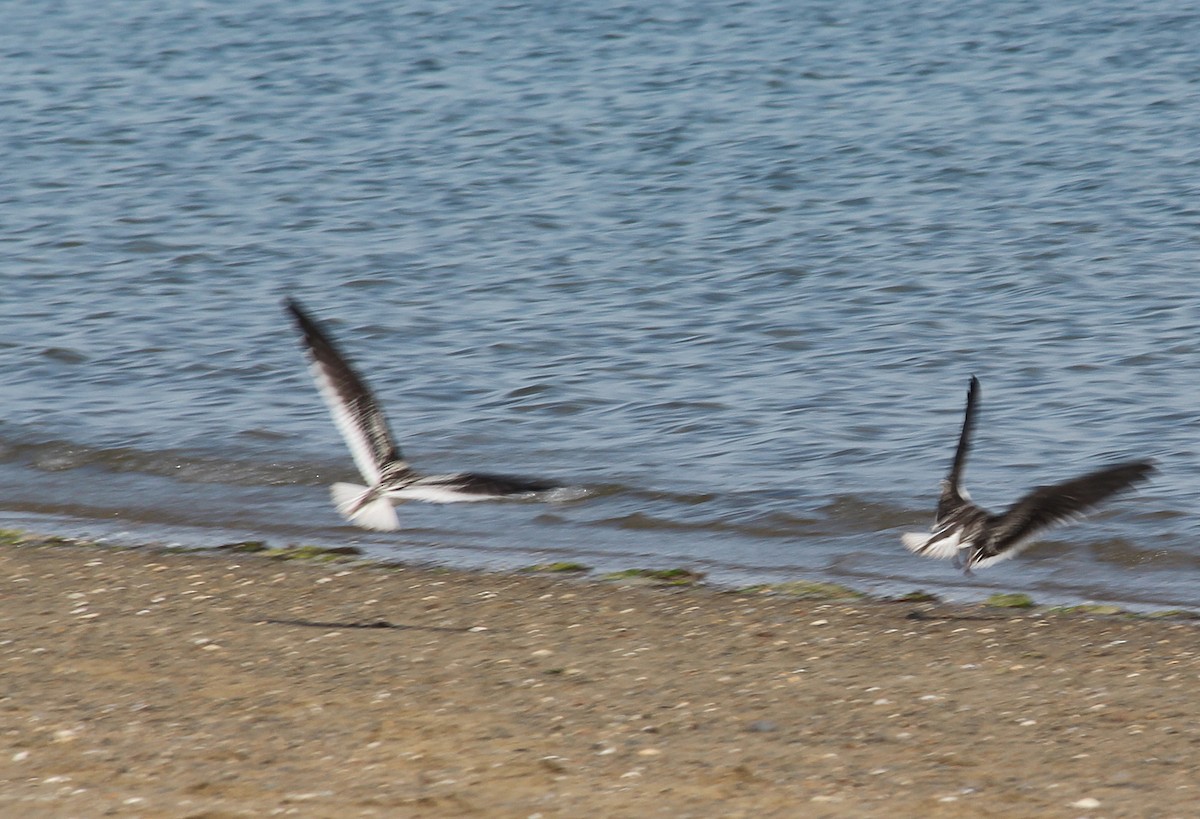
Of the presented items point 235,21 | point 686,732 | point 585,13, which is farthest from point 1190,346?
point 235,21

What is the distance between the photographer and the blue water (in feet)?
30.6

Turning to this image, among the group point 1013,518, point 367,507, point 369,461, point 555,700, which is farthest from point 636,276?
point 555,700

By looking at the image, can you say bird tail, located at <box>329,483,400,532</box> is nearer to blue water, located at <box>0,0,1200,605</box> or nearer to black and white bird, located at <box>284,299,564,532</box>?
black and white bird, located at <box>284,299,564,532</box>

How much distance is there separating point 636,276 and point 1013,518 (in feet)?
26.8

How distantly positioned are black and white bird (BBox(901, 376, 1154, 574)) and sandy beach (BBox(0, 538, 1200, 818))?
0.37 m

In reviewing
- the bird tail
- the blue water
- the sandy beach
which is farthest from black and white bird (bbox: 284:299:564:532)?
the blue water

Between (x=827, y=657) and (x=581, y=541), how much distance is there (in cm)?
242

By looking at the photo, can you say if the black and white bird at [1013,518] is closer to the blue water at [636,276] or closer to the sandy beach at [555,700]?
the sandy beach at [555,700]

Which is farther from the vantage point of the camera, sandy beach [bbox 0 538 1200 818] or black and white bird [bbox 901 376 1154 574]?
black and white bird [bbox 901 376 1154 574]

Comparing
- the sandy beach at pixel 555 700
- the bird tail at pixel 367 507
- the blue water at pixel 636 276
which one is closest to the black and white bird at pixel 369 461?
the bird tail at pixel 367 507

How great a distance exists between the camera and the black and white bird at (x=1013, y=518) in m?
6.48

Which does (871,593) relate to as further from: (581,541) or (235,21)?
(235,21)

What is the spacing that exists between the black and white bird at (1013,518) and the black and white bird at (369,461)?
4.76 feet

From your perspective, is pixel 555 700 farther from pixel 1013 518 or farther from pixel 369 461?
pixel 1013 518
